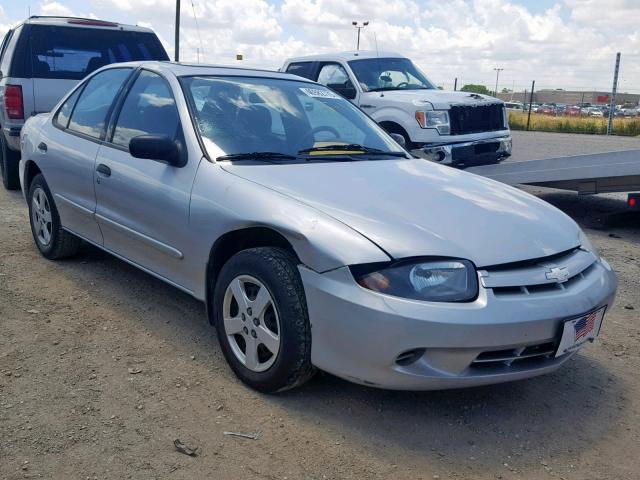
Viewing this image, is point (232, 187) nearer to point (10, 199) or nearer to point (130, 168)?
point (130, 168)

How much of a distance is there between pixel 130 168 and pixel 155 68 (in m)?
0.74

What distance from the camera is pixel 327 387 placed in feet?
11.2

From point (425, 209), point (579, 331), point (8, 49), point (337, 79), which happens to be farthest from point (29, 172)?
point (337, 79)

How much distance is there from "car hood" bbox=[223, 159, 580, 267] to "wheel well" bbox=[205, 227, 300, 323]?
0.72ft

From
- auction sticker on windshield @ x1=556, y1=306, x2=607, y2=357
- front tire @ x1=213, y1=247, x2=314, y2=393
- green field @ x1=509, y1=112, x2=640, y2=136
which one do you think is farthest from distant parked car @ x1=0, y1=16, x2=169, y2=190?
green field @ x1=509, y1=112, x2=640, y2=136

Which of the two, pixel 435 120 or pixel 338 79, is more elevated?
pixel 338 79

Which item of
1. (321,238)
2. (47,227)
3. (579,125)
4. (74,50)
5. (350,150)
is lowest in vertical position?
(47,227)

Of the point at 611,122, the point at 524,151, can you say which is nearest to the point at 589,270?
the point at 524,151

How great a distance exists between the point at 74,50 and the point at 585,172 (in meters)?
6.04

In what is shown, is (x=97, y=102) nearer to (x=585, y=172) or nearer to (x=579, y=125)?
(x=585, y=172)

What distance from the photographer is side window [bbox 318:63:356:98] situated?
9633mm

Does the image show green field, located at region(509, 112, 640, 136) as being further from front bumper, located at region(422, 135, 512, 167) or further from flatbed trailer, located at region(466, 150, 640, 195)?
flatbed trailer, located at region(466, 150, 640, 195)

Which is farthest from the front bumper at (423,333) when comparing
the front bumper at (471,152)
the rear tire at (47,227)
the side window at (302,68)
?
the side window at (302,68)

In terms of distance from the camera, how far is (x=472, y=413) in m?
3.21
